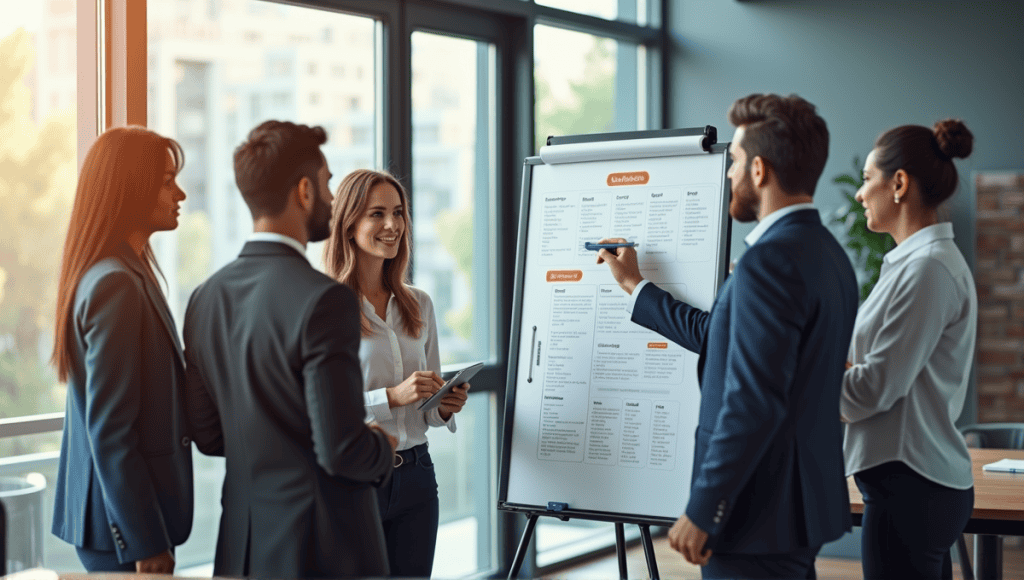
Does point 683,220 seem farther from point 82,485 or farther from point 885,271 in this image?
point 82,485

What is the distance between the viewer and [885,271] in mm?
2375

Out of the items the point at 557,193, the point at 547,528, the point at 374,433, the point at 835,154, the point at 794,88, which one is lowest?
the point at 547,528

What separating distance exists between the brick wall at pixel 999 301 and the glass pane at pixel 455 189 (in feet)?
8.19

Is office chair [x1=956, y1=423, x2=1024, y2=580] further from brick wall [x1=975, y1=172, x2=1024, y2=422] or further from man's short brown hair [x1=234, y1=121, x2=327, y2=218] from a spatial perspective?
man's short brown hair [x1=234, y1=121, x2=327, y2=218]

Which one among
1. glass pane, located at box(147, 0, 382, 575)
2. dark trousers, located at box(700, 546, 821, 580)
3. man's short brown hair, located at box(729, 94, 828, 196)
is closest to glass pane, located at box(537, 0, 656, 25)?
glass pane, located at box(147, 0, 382, 575)

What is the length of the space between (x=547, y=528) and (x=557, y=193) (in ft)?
8.43

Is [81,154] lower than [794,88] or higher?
lower

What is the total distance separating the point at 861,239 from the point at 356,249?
3.11 meters

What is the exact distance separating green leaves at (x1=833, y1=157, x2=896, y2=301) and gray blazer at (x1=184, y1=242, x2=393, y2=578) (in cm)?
361

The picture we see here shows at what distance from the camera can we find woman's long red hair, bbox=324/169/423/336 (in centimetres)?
262

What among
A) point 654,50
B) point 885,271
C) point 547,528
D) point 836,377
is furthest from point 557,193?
point 654,50

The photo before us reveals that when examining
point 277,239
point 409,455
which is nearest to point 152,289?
point 277,239

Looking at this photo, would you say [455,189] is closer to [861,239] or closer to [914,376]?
[861,239]

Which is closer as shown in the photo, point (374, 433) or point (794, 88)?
point (374, 433)
